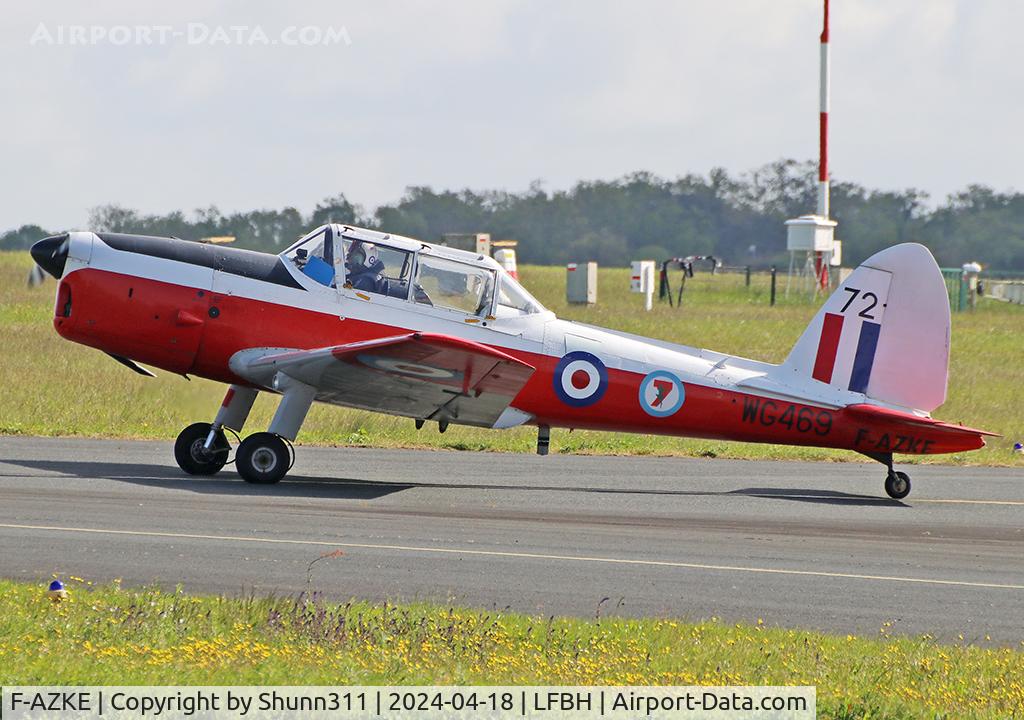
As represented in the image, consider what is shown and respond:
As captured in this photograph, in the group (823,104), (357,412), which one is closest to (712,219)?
(823,104)

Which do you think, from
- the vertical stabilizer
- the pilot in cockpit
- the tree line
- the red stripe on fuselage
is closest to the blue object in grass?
the pilot in cockpit

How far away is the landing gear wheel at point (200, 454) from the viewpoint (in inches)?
547

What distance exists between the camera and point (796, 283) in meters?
67.8

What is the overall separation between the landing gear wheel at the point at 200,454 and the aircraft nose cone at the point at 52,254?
2.16 meters

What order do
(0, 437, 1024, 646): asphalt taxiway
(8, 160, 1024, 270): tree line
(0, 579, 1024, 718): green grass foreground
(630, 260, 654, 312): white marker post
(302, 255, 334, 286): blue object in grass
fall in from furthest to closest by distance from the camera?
1. (8, 160, 1024, 270): tree line
2. (630, 260, 654, 312): white marker post
3. (302, 255, 334, 286): blue object in grass
4. (0, 437, 1024, 646): asphalt taxiway
5. (0, 579, 1024, 718): green grass foreground

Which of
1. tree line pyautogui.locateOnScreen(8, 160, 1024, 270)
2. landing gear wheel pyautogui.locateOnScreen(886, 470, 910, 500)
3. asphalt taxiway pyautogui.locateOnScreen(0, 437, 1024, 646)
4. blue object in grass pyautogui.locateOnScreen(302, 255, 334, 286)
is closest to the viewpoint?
asphalt taxiway pyautogui.locateOnScreen(0, 437, 1024, 646)

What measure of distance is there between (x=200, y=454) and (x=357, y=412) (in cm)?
697

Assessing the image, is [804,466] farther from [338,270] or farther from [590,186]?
[590,186]

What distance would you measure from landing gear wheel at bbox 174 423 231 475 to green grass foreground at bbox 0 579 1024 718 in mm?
5226

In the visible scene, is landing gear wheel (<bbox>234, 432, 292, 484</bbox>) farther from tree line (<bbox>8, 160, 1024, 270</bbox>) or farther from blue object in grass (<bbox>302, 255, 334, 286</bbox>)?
tree line (<bbox>8, 160, 1024, 270</bbox>)

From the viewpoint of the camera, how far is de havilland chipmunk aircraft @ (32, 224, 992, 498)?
516 inches

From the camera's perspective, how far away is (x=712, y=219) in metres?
106

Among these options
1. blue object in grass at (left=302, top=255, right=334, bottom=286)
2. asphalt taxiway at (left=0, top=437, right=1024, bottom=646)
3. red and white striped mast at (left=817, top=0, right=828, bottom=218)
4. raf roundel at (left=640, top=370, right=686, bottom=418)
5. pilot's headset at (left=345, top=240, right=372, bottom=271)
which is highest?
red and white striped mast at (left=817, top=0, right=828, bottom=218)

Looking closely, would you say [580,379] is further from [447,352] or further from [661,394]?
[447,352]
